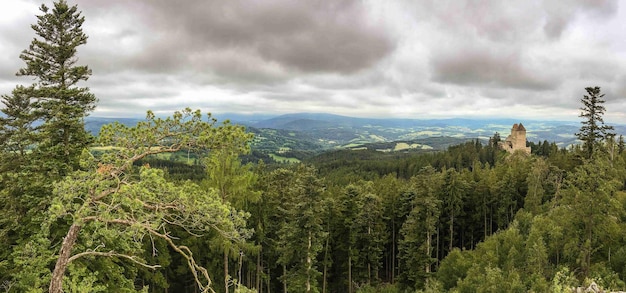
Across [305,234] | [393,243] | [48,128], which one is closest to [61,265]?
[48,128]

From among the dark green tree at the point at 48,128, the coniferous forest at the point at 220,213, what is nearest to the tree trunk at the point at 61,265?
the coniferous forest at the point at 220,213

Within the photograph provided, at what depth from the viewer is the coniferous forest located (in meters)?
8.05

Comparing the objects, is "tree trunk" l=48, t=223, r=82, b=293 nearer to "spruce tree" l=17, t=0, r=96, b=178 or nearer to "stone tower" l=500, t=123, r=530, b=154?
"spruce tree" l=17, t=0, r=96, b=178

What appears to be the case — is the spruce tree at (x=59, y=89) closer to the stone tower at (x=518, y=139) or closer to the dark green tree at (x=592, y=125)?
the dark green tree at (x=592, y=125)

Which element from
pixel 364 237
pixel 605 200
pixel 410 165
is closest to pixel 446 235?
pixel 364 237

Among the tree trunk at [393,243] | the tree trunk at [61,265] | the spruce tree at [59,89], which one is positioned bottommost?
the tree trunk at [393,243]

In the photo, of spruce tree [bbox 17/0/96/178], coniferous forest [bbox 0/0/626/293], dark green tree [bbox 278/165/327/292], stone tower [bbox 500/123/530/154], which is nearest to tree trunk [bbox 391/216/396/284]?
coniferous forest [bbox 0/0/626/293]

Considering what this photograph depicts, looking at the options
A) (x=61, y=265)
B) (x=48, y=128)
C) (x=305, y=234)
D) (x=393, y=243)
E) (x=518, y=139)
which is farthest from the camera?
(x=518, y=139)

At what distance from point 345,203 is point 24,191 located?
24.1m

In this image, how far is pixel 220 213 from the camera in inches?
316

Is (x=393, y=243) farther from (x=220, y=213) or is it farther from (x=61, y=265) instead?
(x=61, y=265)

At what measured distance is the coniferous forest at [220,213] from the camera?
26.4ft

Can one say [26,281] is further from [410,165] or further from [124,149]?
[410,165]

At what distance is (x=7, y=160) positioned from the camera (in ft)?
49.8
